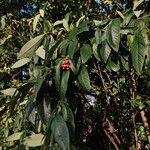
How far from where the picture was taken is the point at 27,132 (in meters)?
1.74

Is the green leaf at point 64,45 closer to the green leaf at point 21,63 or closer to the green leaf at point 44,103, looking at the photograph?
the green leaf at point 44,103

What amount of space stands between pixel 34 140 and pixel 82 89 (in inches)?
12.7

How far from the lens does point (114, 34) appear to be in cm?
137

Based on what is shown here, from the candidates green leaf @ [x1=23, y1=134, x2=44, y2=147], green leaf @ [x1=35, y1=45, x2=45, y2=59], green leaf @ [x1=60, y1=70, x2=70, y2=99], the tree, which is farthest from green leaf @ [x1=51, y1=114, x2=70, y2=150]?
green leaf @ [x1=35, y1=45, x2=45, y2=59]

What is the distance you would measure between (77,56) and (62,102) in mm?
163

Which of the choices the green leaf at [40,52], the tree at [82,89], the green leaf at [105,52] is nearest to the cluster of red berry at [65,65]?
the tree at [82,89]

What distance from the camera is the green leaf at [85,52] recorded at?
137cm

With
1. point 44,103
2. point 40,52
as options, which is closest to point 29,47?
point 40,52

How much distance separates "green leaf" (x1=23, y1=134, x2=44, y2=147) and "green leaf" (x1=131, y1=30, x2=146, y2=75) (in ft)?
1.51

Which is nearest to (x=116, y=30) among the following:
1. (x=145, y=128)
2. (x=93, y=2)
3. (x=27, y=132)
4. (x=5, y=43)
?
(x=27, y=132)

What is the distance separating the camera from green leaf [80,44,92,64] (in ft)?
4.50

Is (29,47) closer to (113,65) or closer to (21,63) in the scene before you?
(21,63)

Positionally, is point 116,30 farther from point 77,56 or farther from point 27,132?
point 27,132

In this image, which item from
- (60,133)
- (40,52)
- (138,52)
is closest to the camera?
(60,133)
